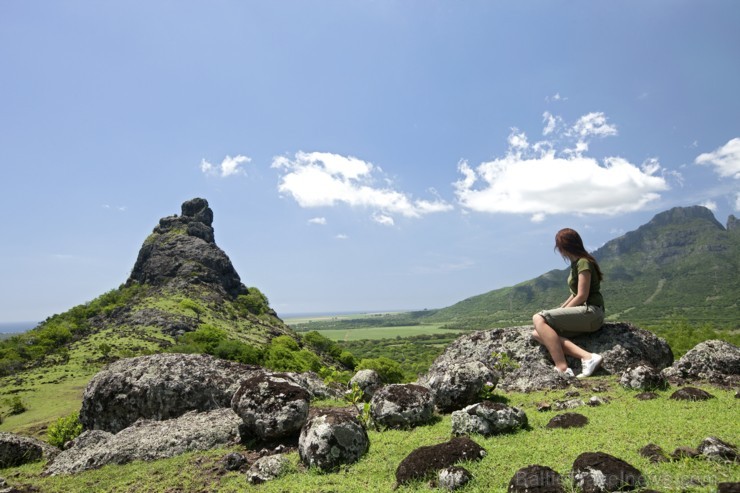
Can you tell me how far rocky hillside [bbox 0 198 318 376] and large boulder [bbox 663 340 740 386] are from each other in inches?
2866

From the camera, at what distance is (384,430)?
10.9 meters

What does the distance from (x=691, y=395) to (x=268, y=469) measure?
10283 millimetres

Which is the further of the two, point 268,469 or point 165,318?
point 165,318

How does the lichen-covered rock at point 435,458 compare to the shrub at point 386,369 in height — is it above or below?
above

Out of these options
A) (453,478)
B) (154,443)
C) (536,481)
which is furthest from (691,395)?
(154,443)

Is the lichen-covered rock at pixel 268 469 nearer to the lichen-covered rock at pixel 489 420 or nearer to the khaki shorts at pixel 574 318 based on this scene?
the lichen-covered rock at pixel 489 420

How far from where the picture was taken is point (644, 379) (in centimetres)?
1087

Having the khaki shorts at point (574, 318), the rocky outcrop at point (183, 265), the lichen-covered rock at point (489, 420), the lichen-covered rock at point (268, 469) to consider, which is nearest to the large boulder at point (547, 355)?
the khaki shorts at point (574, 318)

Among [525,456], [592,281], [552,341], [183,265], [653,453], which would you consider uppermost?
[183,265]

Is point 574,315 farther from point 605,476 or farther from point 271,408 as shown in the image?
point 271,408

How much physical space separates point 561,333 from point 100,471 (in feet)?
48.9

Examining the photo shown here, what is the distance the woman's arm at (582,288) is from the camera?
12.7 m

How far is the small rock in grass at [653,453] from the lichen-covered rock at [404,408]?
5360mm

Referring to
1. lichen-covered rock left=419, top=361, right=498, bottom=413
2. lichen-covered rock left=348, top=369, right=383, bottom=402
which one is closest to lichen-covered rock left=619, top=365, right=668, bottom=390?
lichen-covered rock left=419, top=361, right=498, bottom=413
